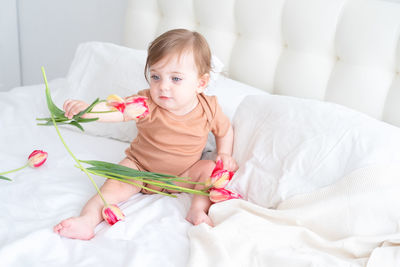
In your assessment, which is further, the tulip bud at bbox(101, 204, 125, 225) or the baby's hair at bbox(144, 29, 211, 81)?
the baby's hair at bbox(144, 29, 211, 81)

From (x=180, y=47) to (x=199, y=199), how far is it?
45 cm

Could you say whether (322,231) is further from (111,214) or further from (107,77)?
(107,77)

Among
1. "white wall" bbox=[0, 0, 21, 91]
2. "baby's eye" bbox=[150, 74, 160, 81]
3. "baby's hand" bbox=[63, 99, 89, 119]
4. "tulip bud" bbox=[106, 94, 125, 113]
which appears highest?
"tulip bud" bbox=[106, 94, 125, 113]

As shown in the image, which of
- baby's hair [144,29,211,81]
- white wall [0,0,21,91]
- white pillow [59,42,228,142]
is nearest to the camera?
baby's hair [144,29,211,81]

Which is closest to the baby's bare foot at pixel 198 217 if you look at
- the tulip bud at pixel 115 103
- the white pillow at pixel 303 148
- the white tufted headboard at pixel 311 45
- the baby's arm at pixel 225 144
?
the white pillow at pixel 303 148

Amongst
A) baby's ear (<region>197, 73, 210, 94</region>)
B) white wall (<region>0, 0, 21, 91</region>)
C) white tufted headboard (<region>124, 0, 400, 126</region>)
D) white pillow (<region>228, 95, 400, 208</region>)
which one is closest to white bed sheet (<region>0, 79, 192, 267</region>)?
white pillow (<region>228, 95, 400, 208</region>)

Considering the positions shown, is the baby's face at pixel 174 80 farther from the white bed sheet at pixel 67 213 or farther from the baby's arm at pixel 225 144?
the white bed sheet at pixel 67 213

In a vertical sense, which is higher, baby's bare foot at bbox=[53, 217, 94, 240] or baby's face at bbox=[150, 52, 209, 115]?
baby's face at bbox=[150, 52, 209, 115]

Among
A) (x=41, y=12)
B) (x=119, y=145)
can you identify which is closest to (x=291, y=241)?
(x=119, y=145)

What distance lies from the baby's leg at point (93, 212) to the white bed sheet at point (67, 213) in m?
0.02

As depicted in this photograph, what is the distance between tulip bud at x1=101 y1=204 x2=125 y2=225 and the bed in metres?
0.02

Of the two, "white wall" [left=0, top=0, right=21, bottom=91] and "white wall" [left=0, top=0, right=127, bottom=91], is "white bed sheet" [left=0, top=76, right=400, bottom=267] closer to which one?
"white wall" [left=0, top=0, right=127, bottom=91]

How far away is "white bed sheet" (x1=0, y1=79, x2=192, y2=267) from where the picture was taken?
1.02 meters

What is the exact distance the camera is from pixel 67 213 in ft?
3.97
